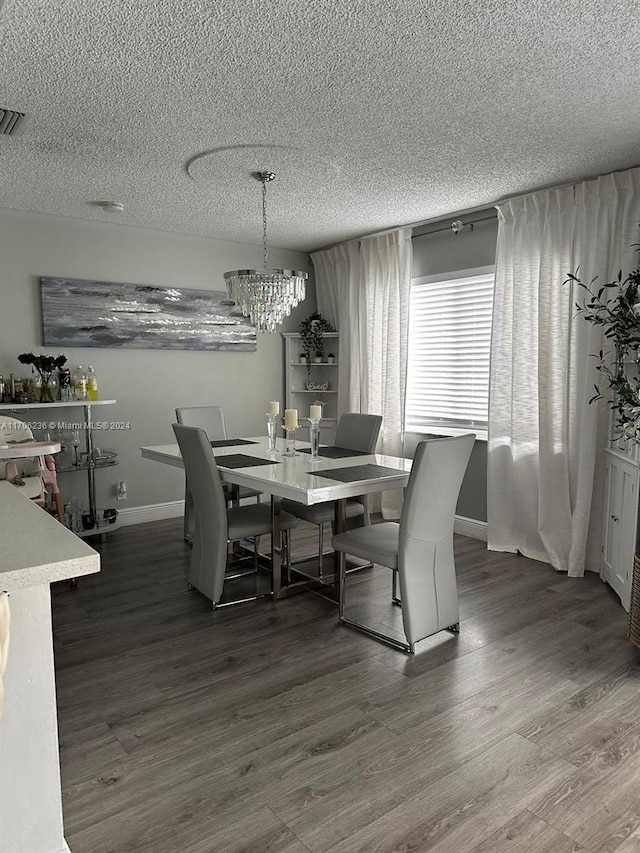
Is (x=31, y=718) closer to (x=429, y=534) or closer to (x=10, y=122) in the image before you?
(x=429, y=534)

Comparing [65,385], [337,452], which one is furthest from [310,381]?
[65,385]

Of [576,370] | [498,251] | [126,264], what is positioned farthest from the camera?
[126,264]

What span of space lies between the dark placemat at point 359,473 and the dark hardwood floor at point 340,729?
2.55 ft

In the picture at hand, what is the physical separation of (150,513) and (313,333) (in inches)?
88.6

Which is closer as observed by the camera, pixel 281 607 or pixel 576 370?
pixel 281 607

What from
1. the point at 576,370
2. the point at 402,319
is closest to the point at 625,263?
the point at 576,370

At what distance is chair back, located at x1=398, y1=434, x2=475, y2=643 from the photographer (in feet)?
8.95

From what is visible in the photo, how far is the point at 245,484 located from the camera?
3.19 meters

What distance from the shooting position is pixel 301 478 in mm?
3094

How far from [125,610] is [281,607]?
865mm

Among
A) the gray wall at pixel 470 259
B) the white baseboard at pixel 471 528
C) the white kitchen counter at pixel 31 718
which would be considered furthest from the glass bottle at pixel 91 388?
the white kitchen counter at pixel 31 718

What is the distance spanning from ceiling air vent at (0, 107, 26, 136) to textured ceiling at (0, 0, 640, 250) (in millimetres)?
57

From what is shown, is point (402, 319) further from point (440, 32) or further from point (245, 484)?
point (440, 32)

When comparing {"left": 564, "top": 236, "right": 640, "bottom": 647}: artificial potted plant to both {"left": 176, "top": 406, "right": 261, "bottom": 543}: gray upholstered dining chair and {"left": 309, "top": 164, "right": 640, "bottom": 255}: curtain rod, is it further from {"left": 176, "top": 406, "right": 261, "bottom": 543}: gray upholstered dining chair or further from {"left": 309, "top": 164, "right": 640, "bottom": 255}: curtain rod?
{"left": 176, "top": 406, "right": 261, "bottom": 543}: gray upholstered dining chair
